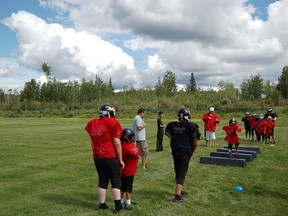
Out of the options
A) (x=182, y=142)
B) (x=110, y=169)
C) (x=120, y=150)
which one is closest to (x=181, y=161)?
(x=182, y=142)

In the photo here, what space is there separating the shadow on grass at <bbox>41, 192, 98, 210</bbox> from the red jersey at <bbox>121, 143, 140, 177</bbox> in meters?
1.09

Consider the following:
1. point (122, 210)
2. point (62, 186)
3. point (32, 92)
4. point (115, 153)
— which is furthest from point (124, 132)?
point (32, 92)

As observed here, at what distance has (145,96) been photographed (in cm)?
7762

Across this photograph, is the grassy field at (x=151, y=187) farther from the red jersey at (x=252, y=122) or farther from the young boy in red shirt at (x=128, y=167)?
the red jersey at (x=252, y=122)

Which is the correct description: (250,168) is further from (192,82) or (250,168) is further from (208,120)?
(192,82)

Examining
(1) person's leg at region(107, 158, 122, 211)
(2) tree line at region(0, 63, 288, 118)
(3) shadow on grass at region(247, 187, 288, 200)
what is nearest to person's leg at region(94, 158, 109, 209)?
(1) person's leg at region(107, 158, 122, 211)

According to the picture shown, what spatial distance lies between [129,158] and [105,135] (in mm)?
1082

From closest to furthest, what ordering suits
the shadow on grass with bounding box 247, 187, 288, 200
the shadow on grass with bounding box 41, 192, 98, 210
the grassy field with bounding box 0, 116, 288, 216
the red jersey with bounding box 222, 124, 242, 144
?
the grassy field with bounding box 0, 116, 288, 216, the shadow on grass with bounding box 41, 192, 98, 210, the shadow on grass with bounding box 247, 187, 288, 200, the red jersey with bounding box 222, 124, 242, 144

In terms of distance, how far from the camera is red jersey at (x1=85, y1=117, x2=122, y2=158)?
635 centimetres

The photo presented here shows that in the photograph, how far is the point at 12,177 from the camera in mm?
10102

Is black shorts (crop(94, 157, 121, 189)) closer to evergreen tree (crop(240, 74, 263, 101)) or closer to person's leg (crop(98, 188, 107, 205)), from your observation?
person's leg (crop(98, 188, 107, 205))

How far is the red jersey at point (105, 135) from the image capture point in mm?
6348

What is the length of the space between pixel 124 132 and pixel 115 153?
36.4 inches

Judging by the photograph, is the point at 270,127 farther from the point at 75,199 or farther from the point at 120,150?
the point at 120,150
